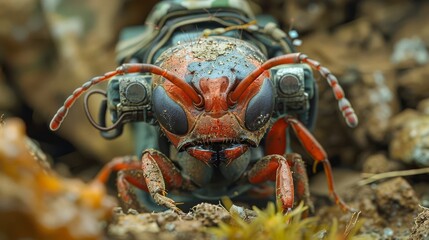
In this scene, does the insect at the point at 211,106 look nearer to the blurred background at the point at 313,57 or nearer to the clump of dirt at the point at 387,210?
the clump of dirt at the point at 387,210

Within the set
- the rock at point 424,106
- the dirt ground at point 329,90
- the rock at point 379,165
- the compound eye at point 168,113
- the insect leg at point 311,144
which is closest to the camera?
the compound eye at point 168,113

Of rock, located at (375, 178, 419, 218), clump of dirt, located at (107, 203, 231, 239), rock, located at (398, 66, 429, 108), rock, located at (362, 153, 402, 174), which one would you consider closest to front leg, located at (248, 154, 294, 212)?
clump of dirt, located at (107, 203, 231, 239)

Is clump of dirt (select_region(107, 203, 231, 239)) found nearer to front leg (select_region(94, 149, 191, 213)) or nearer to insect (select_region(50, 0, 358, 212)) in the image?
insect (select_region(50, 0, 358, 212))

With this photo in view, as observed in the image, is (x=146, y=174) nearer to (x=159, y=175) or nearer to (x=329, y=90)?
(x=159, y=175)

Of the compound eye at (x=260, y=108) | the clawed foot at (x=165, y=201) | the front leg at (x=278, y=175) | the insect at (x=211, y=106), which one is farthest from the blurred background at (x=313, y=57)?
the clawed foot at (x=165, y=201)

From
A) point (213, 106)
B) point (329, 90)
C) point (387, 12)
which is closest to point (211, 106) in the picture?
point (213, 106)

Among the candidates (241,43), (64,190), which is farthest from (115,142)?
(64,190)

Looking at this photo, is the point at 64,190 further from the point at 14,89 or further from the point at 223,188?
the point at 14,89
